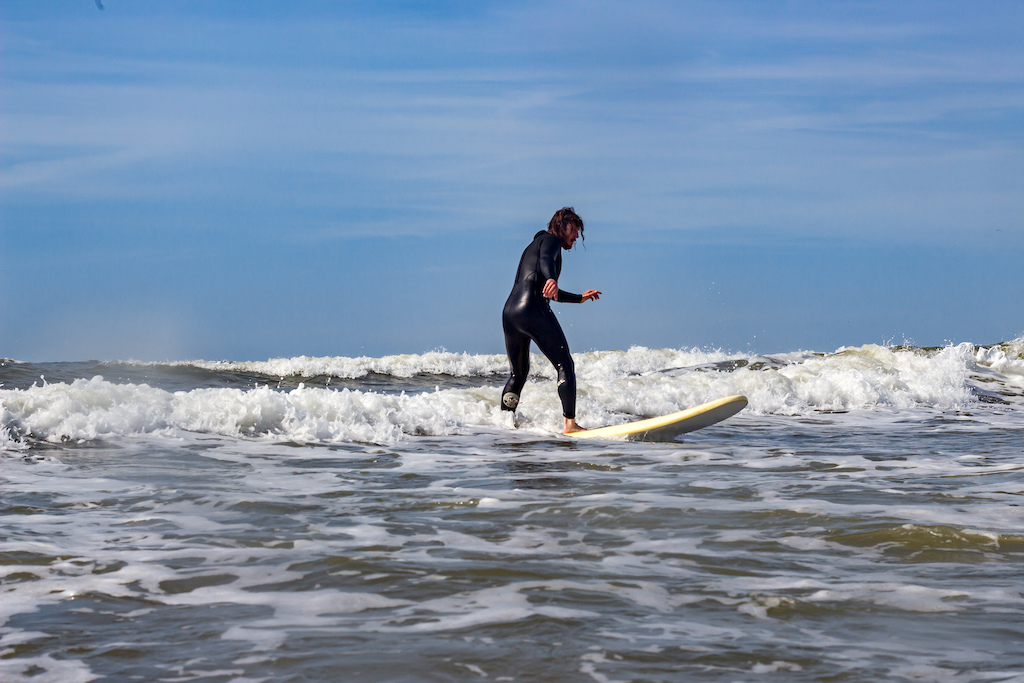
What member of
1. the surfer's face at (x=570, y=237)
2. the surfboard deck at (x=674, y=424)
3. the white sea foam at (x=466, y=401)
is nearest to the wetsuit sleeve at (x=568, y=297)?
the surfer's face at (x=570, y=237)

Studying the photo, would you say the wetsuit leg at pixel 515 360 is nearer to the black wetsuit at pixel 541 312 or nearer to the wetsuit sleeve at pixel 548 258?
the black wetsuit at pixel 541 312

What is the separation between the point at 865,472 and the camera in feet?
20.5

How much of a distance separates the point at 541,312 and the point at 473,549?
4627 mm

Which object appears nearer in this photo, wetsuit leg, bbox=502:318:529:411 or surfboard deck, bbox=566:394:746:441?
surfboard deck, bbox=566:394:746:441

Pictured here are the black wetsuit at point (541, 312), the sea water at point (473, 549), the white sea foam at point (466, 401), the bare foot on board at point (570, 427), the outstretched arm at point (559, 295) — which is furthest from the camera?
the bare foot on board at point (570, 427)

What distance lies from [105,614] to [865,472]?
524cm

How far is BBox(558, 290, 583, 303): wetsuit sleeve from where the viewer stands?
8.00m

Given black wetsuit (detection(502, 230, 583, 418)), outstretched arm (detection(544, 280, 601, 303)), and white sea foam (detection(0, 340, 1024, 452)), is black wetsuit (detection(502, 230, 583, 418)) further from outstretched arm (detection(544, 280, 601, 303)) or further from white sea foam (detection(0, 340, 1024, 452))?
white sea foam (detection(0, 340, 1024, 452))

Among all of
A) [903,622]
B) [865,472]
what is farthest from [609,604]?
[865,472]

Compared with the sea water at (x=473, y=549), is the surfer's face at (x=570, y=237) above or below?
above

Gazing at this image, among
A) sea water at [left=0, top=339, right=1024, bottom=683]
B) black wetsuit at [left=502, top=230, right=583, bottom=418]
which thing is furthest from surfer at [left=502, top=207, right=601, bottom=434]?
sea water at [left=0, top=339, right=1024, bottom=683]

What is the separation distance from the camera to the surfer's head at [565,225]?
8.50 metres

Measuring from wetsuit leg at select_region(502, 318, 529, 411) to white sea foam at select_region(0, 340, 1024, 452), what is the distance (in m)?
0.62

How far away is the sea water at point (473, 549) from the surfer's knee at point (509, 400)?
362 millimetres
